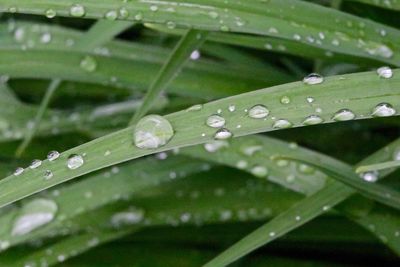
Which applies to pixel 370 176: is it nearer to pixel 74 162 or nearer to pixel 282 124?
pixel 282 124

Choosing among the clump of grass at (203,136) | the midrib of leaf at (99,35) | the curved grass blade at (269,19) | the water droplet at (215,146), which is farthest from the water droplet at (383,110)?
the midrib of leaf at (99,35)

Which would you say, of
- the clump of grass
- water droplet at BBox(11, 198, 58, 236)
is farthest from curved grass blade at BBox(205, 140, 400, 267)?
water droplet at BBox(11, 198, 58, 236)

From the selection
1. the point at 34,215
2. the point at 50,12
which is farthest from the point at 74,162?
the point at 34,215

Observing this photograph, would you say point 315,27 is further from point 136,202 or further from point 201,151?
point 136,202

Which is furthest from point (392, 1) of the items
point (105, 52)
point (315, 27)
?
point (105, 52)

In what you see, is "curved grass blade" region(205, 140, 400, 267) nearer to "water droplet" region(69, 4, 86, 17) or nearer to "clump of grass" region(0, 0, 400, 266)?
"clump of grass" region(0, 0, 400, 266)

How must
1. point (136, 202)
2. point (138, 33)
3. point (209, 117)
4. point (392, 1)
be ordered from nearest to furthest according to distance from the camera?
point (209, 117) → point (392, 1) → point (136, 202) → point (138, 33)
